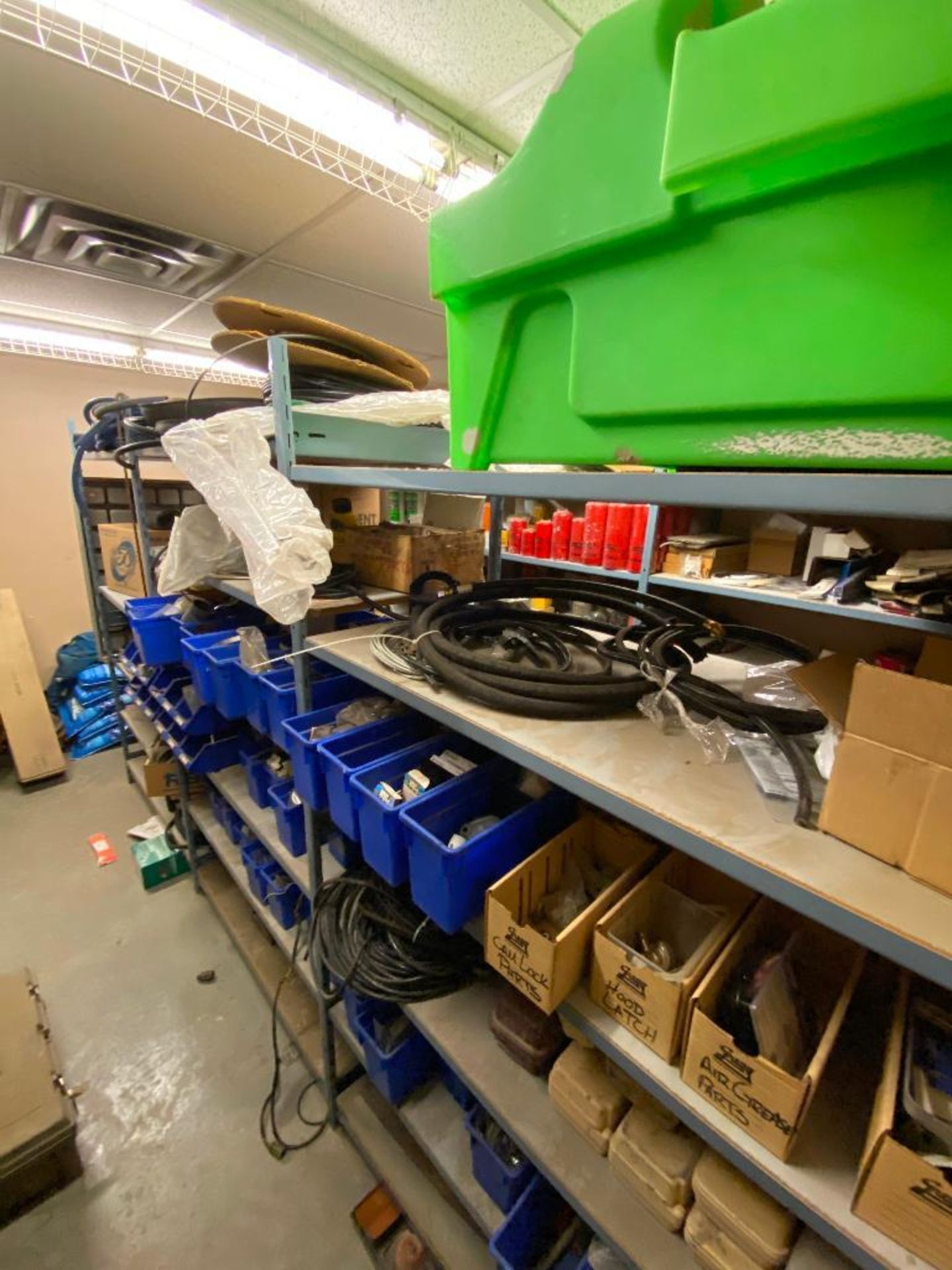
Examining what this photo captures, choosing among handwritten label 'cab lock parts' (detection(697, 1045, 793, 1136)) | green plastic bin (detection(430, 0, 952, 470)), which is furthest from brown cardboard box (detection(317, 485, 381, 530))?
handwritten label 'cab lock parts' (detection(697, 1045, 793, 1136))

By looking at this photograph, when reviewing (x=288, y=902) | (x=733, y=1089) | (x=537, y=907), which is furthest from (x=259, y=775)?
(x=733, y=1089)

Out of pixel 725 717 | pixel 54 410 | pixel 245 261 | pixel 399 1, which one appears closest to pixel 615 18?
pixel 725 717

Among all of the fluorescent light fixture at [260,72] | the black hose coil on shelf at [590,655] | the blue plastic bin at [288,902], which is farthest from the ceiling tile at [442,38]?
the blue plastic bin at [288,902]

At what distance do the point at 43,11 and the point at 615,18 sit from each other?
4.03 feet

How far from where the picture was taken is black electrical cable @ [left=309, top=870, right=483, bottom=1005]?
922 millimetres

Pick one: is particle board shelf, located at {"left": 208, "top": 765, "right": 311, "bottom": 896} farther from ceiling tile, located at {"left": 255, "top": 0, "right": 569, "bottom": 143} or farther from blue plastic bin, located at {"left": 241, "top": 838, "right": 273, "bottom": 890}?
ceiling tile, located at {"left": 255, "top": 0, "right": 569, "bottom": 143}

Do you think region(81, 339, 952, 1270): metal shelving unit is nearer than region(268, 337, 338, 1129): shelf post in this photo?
Yes

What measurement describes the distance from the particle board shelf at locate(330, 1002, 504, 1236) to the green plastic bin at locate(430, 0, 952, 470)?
1.38 meters

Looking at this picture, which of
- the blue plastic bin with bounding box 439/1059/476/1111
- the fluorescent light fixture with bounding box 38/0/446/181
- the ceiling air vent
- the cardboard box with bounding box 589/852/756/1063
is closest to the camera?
the cardboard box with bounding box 589/852/756/1063

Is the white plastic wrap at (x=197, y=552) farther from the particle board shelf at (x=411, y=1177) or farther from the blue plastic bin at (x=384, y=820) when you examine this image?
the particle board shelf at (x=411, y=1177)

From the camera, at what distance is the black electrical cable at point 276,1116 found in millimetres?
1351

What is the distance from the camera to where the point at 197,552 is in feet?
5.30

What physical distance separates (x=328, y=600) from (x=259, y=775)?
28.9 inches

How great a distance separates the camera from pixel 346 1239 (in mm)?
1190
